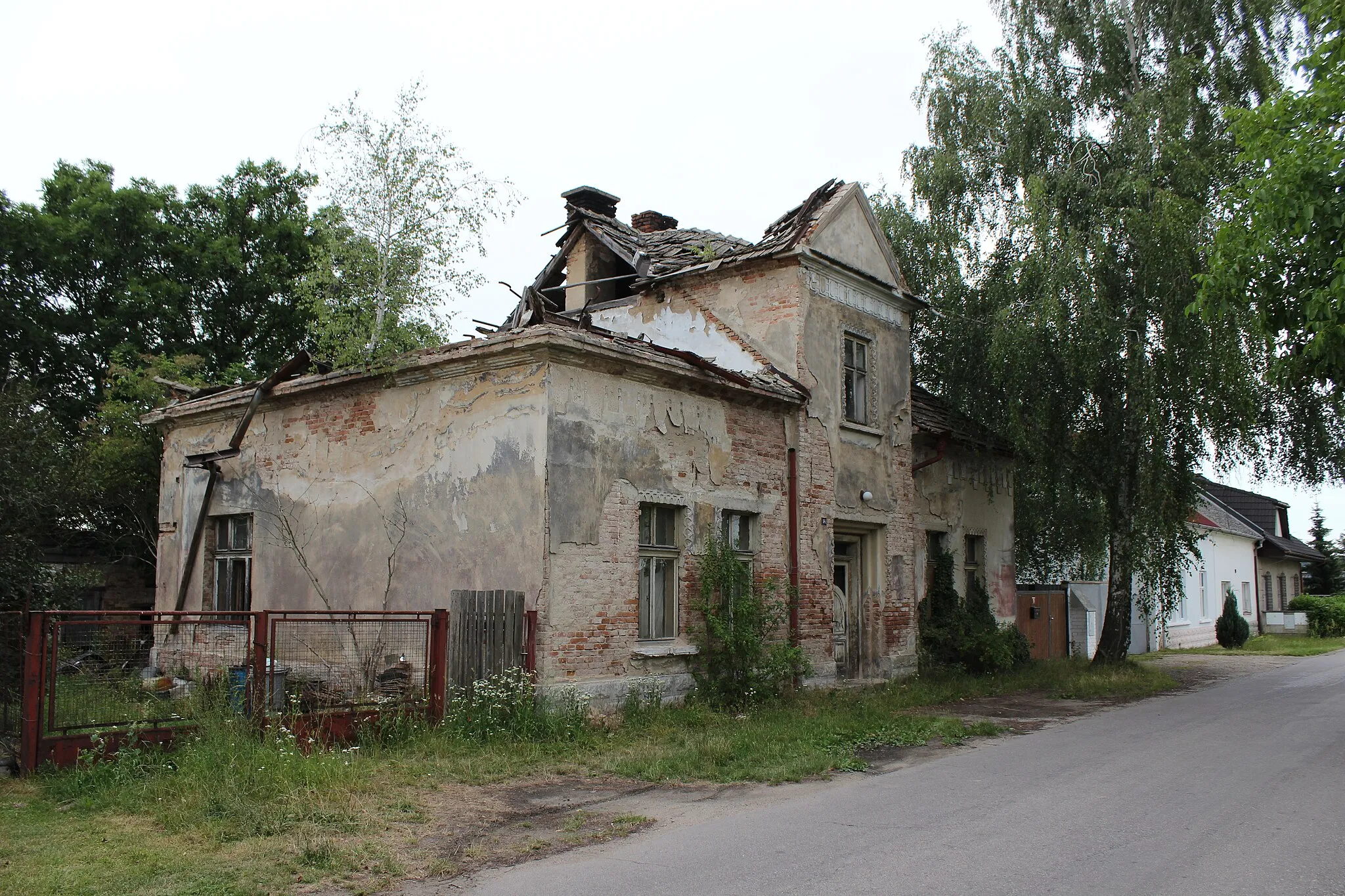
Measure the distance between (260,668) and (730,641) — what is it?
5.53m

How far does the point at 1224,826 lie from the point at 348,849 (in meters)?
5.81

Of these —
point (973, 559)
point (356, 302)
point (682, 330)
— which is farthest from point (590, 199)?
point (973, 559)

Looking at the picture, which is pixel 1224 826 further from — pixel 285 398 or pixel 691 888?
pixel 285 398

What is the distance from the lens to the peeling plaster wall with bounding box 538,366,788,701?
36.5ft

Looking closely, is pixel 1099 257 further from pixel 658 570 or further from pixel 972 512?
pixel 658 570

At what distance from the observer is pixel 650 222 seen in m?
20.0

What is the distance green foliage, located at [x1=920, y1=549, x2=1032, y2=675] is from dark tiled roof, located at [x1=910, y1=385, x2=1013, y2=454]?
2228 millimetres

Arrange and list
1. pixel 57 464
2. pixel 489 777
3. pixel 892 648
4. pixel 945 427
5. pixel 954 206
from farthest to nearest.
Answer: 1. pixel 954 206
2. pixel 945 427
3. pixel 892 648
4. pixel 57 464
5. pixel 489 777

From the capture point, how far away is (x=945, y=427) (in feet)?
59.7

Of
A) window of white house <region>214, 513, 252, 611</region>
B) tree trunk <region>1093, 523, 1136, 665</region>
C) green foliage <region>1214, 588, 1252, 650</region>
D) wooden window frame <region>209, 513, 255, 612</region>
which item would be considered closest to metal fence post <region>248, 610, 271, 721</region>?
wooden window frame <region>209, 513, 255, 612</region>

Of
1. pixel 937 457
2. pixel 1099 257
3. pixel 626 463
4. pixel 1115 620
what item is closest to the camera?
pixel 626 463

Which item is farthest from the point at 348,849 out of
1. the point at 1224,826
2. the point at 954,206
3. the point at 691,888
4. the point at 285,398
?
the point at 954,206

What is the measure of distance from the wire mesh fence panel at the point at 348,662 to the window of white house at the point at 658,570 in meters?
2.74

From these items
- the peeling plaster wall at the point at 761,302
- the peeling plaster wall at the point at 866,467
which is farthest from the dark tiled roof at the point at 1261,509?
the peeling plaster wall at the point at 761,302
